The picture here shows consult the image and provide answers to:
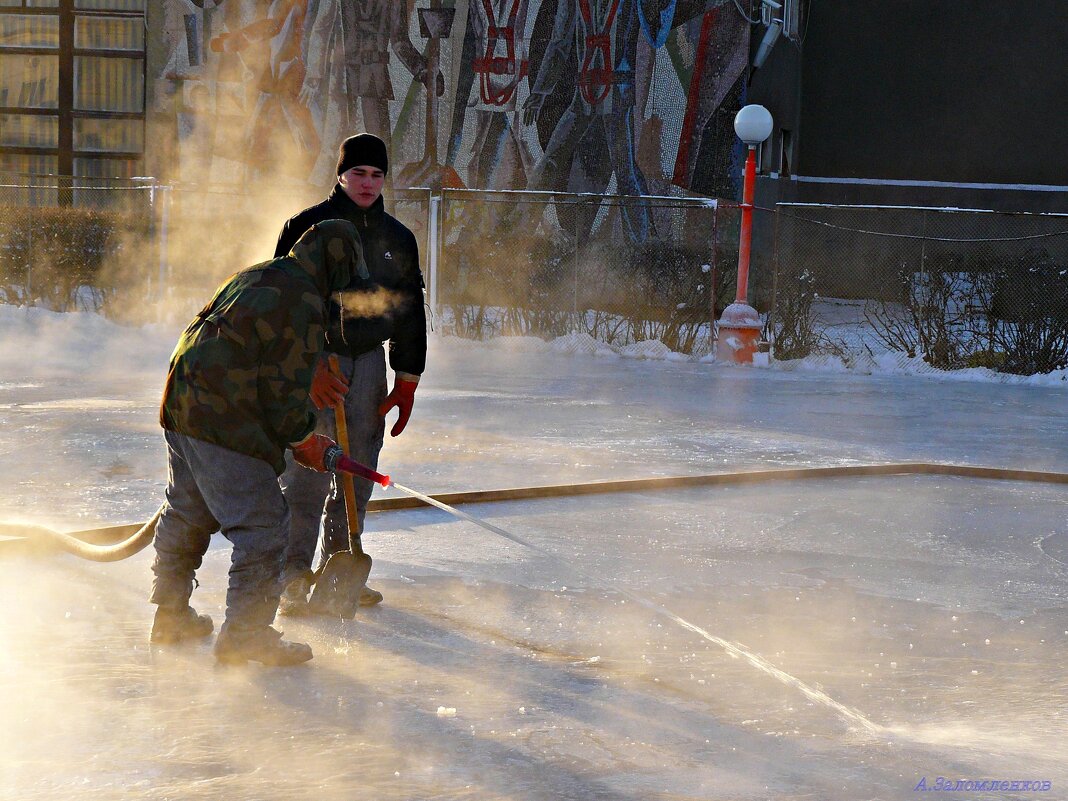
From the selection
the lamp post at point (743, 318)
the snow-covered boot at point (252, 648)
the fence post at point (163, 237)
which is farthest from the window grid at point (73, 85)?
the snow-covered boot at point (252, 648)

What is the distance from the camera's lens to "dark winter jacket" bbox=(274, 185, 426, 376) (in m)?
5.18

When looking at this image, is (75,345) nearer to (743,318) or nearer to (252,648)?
(743,318)

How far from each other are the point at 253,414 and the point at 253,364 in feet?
0.54

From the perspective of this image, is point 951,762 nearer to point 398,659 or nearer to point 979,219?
point 398,659

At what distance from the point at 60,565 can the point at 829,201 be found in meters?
23.1

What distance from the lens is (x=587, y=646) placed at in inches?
194

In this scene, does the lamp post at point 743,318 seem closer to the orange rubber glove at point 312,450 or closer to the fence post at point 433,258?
the fence post at point 433,258

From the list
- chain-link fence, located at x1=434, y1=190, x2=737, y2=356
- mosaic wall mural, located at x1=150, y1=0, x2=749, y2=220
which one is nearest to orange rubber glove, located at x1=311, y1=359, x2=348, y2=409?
chain-link fence, located at x1=434, y1=190, x2=737, y2=356

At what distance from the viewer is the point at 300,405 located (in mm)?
4531

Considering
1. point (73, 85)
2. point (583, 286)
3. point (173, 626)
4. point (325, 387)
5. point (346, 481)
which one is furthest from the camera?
point (73, 85)

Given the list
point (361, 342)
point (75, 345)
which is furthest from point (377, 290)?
point (75, 345)

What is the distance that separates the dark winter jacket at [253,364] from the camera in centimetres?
447

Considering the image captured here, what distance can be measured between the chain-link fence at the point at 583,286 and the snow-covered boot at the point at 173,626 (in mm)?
13043

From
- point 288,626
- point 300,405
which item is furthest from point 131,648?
point 300,405
